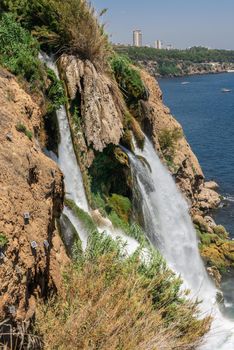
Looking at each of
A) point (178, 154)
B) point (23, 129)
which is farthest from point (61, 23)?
point (178, 154)

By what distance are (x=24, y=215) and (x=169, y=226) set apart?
372 inches

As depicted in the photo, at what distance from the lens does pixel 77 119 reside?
1273 centimetres

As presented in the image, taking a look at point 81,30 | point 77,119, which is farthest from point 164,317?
point 81,30

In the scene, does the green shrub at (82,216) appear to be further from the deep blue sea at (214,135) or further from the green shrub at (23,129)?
the deep blue sea at (214,135)

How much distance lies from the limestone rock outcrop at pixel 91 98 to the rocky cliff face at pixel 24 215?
3.89 meters

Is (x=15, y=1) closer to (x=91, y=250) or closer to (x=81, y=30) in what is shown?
(x=81, y=30)

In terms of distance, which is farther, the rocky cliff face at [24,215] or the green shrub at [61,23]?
the green shrub at [61,23]

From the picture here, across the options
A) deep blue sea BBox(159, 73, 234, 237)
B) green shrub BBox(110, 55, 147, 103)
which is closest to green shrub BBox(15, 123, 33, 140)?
green shrub BBox(110, 55, 147, 103)

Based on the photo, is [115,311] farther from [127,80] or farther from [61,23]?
[127,80]

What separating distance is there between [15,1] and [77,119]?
11.1 feet

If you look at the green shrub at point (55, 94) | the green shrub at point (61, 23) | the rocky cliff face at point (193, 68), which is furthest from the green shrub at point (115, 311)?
the rocky cliff face at point (193, 68)

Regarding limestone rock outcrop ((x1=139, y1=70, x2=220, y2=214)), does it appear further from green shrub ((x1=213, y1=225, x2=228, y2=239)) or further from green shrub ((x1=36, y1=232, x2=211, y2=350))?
green shrub ((x1=36, y1=232, x2=211, y2=350))

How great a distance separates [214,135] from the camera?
161 ft

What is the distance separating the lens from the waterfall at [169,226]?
563 inches
